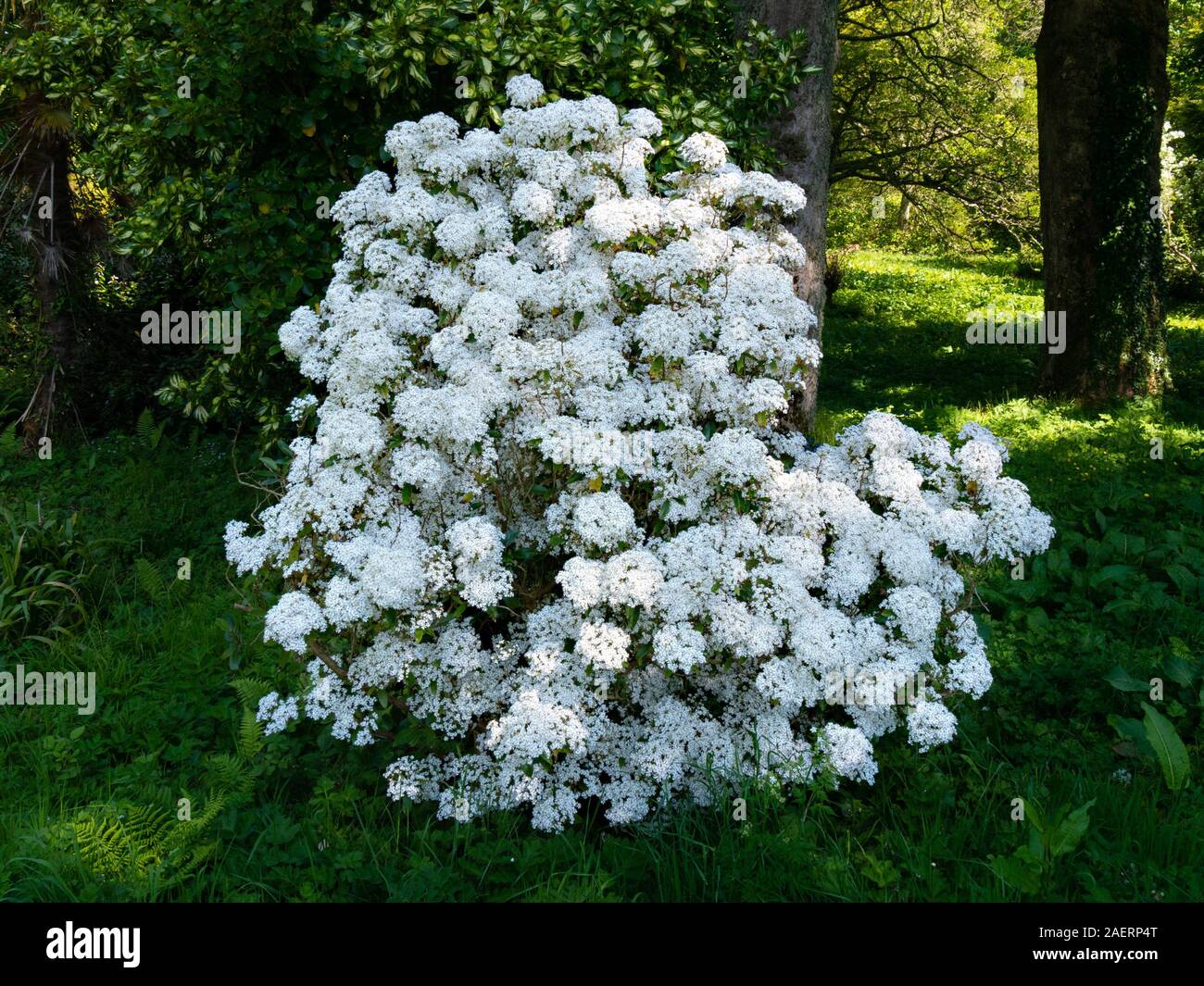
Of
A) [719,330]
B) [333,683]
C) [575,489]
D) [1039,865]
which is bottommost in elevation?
[1039,865]

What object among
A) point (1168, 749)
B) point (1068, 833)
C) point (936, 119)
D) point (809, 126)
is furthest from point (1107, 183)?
point (1068, 833)

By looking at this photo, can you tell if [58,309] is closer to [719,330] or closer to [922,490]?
[719,330]

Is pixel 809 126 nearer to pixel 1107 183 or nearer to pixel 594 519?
pixel 594 519

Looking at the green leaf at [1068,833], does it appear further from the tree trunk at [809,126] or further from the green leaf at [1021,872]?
the tree trunk at [809,126]

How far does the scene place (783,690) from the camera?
340 centimetres

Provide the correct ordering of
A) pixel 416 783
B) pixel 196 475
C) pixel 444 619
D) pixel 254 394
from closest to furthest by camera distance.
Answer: pixel 444 619
pixel 416 783
pixel 254 394
pixel 196 475

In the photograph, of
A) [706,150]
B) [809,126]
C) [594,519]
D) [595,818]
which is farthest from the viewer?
[809,126]

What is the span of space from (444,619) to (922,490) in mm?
2197

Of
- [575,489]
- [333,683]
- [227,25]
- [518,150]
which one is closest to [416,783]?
[333,683]

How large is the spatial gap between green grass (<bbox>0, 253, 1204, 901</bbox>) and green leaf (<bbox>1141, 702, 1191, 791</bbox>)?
7 centimetres

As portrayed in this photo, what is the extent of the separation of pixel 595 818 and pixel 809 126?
15.0 feet

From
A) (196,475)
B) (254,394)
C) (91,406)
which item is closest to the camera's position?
(254,394)

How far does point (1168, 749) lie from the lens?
397 centimetres

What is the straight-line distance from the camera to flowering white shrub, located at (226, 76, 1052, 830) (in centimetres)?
344
